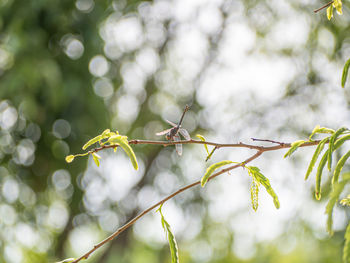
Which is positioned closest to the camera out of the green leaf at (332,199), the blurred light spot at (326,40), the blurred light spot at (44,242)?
the green leaf at (332,199)

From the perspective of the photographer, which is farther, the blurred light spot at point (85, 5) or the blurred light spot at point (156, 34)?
the blurred light spot at point (156, 34)

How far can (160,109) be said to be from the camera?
2.62 metres

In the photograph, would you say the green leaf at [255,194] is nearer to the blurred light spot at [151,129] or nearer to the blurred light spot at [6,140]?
the blurred light spot at [6,140]

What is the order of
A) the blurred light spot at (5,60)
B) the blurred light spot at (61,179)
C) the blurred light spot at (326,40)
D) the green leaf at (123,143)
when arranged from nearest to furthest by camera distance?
the green leaf at (123,143)
the blurred light spot at (5,60)
the blurred light spot at (61,179)
the blurred light spot at (326,40)

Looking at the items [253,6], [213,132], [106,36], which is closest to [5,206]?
[106,36]

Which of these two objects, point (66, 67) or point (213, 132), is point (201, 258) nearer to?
point (213, 132)

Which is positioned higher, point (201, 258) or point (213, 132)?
point (213, 132)

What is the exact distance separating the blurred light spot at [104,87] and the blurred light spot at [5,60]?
0.39m

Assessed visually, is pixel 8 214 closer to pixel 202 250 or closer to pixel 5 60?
pixel 5 60

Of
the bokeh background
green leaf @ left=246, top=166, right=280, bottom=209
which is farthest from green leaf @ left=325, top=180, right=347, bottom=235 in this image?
the bokeh background

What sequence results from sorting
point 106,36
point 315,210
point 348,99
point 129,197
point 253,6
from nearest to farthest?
point 315,210 < point 348,99 < point 106,36 < point 253,6 < point 129,197

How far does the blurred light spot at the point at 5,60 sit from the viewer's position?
180 cm

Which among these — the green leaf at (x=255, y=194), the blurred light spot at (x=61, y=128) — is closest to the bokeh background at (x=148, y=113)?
the blurred light spot at (x=61, y=128)

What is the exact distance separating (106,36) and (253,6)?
860 mm
